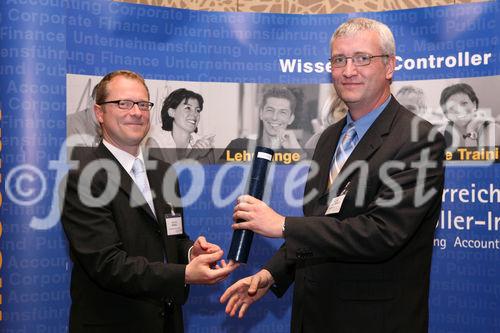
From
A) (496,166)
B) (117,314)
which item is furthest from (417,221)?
(496,166)

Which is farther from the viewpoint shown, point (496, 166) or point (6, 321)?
point (496, 166)

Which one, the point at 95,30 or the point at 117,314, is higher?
the point at 95,30

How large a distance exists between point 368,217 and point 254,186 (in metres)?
0.44

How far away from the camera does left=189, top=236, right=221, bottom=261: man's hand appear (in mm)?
2508

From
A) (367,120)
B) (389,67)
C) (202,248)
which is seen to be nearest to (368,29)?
(389,67)

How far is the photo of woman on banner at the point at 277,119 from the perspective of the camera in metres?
3.87

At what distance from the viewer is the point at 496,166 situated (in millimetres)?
3504

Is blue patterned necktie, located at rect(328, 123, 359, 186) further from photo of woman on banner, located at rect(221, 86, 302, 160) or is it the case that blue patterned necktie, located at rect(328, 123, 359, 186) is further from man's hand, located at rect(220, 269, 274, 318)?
photo of woman on banner, located at rect(221, 86, 302, 160)

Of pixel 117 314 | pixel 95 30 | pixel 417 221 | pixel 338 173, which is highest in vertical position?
pixel 95 30

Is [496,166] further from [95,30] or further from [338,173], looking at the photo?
[95,30]

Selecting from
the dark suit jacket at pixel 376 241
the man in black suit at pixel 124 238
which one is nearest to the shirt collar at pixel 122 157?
the man in black suit at pixel 124 238

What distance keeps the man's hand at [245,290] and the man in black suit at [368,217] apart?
184 millimetres

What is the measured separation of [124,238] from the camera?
2.40m

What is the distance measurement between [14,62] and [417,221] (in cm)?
245
